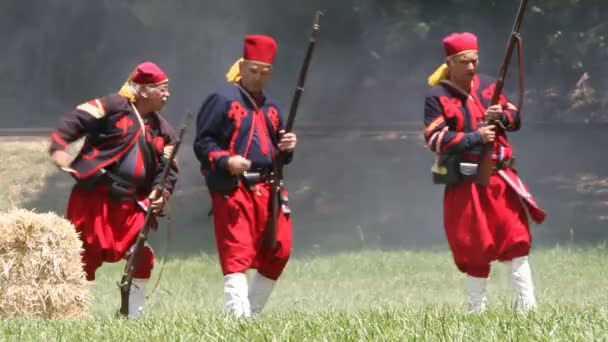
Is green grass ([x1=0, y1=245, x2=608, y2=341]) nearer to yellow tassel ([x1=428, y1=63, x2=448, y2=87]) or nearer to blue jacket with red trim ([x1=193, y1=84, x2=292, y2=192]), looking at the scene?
blue jacket with red trim ([x1=193, y1=84, x2=292, y2=192])

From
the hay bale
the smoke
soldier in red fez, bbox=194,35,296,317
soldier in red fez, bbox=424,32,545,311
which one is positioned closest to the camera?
the hay bale

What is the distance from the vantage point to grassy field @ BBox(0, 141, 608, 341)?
7.18 m

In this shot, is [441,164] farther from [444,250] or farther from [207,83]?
[207,83]

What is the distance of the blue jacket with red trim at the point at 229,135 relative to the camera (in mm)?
9547

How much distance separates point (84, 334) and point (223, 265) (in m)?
1.91

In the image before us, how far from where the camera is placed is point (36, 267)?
940 cm

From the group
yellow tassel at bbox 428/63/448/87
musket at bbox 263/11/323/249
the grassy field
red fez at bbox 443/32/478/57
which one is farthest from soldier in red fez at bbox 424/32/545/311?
musket at bbox 263/11/323/249

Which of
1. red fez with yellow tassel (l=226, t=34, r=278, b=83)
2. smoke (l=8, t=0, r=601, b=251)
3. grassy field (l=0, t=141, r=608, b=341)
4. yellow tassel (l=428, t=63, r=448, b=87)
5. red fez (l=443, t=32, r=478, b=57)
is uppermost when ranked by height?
red fez (l=443, t=32, r=478, b=57)

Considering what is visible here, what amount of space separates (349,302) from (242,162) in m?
3.19

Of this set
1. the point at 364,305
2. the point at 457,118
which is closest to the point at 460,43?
the point at 457,118

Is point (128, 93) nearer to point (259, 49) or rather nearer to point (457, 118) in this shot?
point (259, 49)

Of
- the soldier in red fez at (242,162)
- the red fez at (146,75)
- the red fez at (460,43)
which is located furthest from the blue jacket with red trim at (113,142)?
the red fez at (460,43)

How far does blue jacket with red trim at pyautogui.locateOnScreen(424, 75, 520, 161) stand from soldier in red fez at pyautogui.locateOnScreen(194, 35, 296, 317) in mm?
917

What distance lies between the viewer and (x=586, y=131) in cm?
2662
